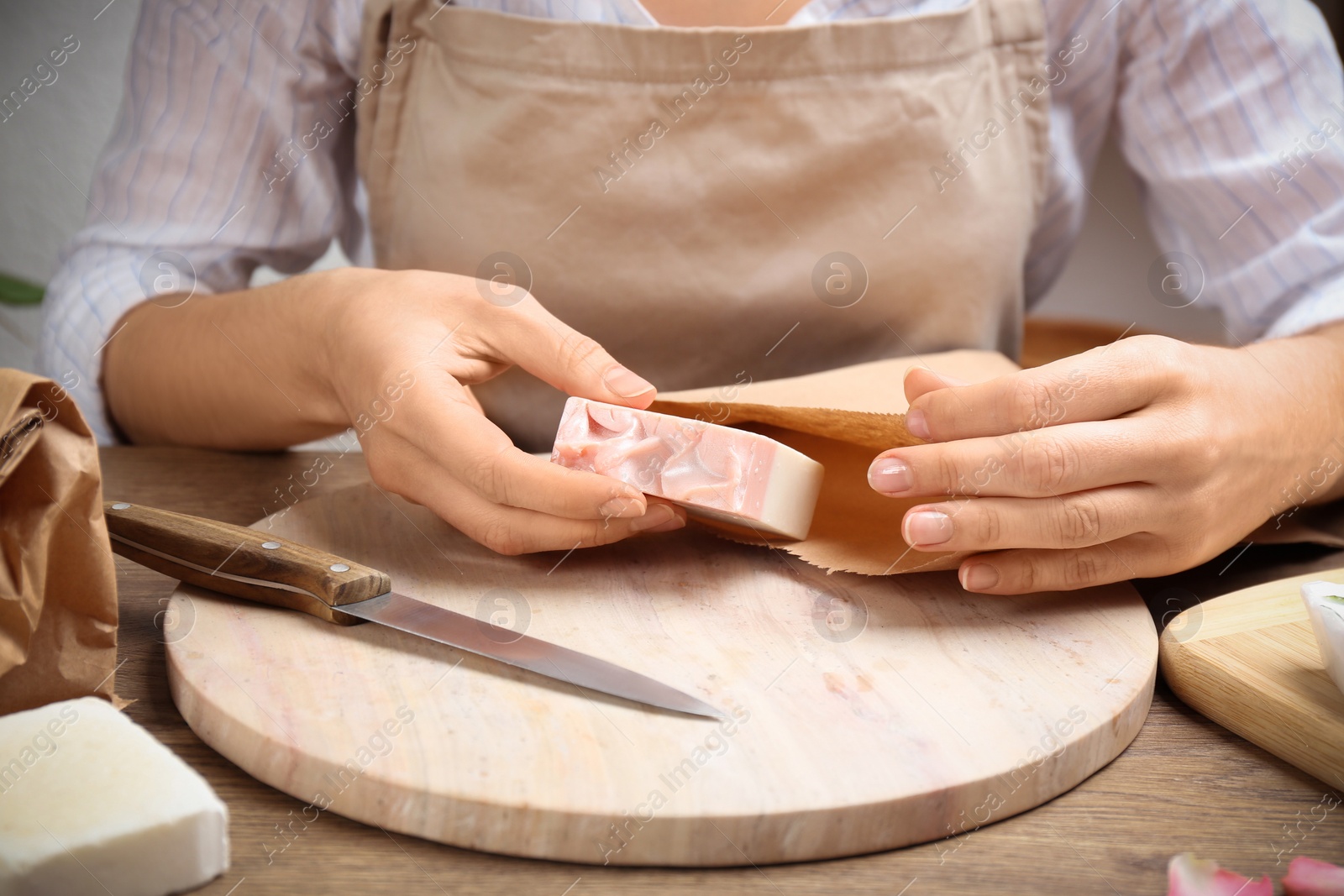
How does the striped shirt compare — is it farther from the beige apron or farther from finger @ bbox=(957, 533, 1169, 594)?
finger @ bbox=(957, 533, 1169, 594)

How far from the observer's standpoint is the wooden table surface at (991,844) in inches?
24.6

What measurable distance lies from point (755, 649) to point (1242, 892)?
0.39 m

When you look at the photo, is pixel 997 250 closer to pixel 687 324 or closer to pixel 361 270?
pixel 687 324

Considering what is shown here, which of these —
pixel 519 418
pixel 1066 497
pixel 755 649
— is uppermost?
pixel 1066 497

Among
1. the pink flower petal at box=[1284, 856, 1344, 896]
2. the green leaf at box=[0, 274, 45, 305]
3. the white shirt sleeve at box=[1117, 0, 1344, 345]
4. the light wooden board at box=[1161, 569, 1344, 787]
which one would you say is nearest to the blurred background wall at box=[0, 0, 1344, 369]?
the green leaf at box=[0, 274, 45, 305]

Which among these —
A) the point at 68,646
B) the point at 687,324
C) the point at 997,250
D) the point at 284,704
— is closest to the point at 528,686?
the point at 284,704

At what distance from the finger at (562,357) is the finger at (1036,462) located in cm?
26

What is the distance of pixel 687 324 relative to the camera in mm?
1362

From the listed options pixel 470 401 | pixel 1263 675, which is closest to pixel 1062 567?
pixel 1263 675

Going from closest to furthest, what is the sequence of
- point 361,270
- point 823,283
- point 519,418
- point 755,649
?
1. point 755,649
2. point 361,270
3. point 823,283
4. point 519,418

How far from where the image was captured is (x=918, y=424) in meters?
0.91

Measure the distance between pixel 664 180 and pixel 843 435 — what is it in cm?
47

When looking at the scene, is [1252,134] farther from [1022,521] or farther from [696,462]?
[696,462]

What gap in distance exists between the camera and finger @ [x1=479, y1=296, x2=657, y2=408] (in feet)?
3.17
